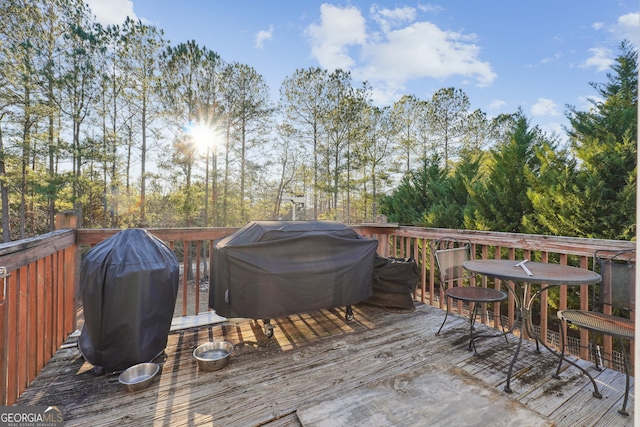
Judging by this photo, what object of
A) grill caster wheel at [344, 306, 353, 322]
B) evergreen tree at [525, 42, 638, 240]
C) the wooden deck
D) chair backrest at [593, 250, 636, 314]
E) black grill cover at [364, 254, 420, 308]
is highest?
evergreen tree at [525, 42, 638, 240]

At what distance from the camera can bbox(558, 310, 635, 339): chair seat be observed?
1.58 meters

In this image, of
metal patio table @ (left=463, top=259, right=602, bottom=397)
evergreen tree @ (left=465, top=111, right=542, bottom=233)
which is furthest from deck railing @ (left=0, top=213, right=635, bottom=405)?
evergreen tree @ (left=465, top=111, right=542, bottom=233)

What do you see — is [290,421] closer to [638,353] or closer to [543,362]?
[638,353]

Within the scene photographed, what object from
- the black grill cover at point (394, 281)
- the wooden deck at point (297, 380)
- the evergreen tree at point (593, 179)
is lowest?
the wooden deck at point (297, 380)

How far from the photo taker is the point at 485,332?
2686mm

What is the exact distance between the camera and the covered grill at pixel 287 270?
7.33 feet

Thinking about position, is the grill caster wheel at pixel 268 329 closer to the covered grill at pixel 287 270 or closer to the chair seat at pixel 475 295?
the covered grill at pixel 287 270

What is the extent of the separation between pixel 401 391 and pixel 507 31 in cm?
521

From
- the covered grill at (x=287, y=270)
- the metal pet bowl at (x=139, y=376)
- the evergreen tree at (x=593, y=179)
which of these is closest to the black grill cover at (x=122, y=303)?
the metal pet bowl at (x=139, y=376)

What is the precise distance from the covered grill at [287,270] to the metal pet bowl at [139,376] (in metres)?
0.58

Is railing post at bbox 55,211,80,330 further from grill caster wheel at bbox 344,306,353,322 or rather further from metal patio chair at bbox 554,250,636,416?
metal patio chair at bbox 554,250,636,416

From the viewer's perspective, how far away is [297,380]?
1.90 m

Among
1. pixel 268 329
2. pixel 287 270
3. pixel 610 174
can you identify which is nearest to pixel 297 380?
pixel 268 329

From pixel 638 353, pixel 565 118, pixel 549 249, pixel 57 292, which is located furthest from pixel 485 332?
pixel 565 118
